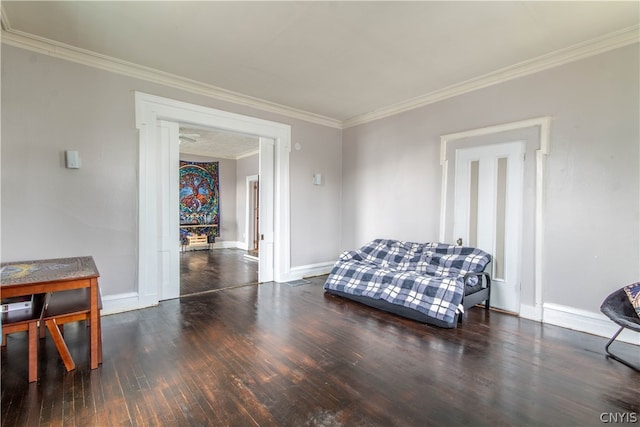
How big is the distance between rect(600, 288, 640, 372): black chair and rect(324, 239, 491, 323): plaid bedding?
1.11m

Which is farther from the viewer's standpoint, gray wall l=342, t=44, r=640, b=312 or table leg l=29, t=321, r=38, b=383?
gray wall l=342, t=44, r=640, b=312

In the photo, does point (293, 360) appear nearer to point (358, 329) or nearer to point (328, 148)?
point (358, 329)

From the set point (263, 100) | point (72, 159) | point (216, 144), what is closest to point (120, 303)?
point (72, 159)

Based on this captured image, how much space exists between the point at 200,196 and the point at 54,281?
676cm

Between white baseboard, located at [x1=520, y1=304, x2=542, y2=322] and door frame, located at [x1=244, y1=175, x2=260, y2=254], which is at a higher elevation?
door frame, located at [x1=244, y1=175, x2=260, y2=254]

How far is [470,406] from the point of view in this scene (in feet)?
6.39

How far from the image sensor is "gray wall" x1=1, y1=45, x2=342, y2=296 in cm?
299

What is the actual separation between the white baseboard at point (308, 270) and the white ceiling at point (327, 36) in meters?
3.00

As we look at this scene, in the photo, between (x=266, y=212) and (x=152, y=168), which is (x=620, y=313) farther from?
(x=152, y=168)

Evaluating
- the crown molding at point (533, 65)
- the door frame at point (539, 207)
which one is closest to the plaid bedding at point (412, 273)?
the door frame at point (539, 207)

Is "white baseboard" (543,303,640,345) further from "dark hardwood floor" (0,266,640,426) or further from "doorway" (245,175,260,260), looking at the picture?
"doorway" (245,175,260,260)

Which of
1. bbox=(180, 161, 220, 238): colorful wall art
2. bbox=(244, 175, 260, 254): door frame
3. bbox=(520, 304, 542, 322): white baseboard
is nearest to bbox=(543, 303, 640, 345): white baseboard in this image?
bbox=(520, 304, 542, 322): white baseboard

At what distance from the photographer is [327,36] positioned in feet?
9.55

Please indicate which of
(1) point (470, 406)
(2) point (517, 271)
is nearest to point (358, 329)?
(1) point (470, 406)
